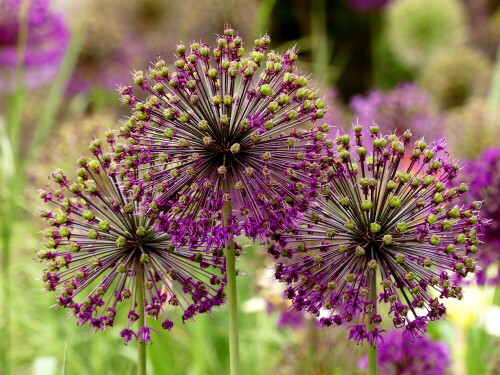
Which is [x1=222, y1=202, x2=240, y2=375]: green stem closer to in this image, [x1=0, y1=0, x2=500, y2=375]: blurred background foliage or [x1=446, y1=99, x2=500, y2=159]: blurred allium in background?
[x1=0, y1=0, x2=500, y2=375]: blurred background foliage

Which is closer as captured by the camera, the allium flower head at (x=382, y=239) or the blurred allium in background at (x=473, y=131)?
the allium flower head at (x=382, y=239)

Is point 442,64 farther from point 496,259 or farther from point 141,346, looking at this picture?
point 141,346

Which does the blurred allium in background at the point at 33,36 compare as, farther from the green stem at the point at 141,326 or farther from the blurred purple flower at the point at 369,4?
the blurred purple flower at the point at 369,4

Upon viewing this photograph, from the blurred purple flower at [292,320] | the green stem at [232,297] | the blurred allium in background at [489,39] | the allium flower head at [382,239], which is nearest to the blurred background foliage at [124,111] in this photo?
the blurred purple flower at [292,320]

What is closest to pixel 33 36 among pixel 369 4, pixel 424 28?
pixel 424 28

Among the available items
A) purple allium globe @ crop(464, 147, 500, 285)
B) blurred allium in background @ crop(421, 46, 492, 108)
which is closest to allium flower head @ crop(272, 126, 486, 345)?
purple allium globe @ crop(464, 147, 500, 285)

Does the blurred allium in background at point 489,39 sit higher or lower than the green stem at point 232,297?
higher
